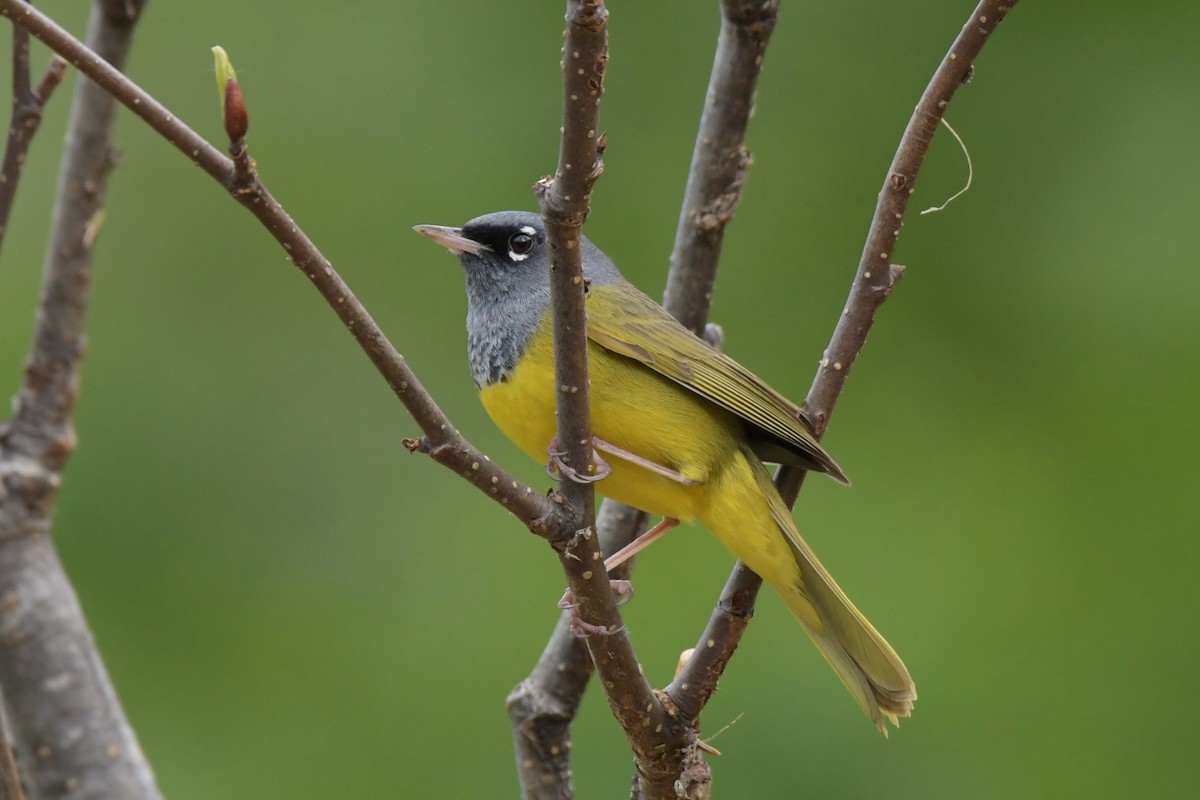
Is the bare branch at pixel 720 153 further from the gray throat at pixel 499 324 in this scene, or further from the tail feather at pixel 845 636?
the tail feather at pixel 845 636

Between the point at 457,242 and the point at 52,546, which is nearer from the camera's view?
the point at 52,546

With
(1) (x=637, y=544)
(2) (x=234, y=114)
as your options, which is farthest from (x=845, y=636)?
(2) (x=234, y=114)

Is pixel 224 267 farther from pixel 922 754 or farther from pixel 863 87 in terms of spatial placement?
pixel 922 754

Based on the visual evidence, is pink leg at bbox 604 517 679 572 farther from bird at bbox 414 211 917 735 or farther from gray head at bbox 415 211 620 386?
gray head at bbox 415 211 620 386

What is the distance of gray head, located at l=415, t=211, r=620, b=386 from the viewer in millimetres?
2980

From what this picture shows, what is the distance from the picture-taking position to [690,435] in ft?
9.47

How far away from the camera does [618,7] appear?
207 inches

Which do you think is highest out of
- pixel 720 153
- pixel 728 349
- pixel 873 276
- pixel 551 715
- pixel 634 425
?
pixel 728 349

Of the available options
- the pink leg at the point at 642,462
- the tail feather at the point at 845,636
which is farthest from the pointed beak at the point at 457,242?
the tail feather at the point at 845,636

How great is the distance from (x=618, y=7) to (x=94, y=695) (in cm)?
359

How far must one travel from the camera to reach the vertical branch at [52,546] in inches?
96.3

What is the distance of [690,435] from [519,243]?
69 cm

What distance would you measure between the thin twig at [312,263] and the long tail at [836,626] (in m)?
0.85

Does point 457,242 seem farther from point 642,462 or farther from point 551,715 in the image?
point 551,715
